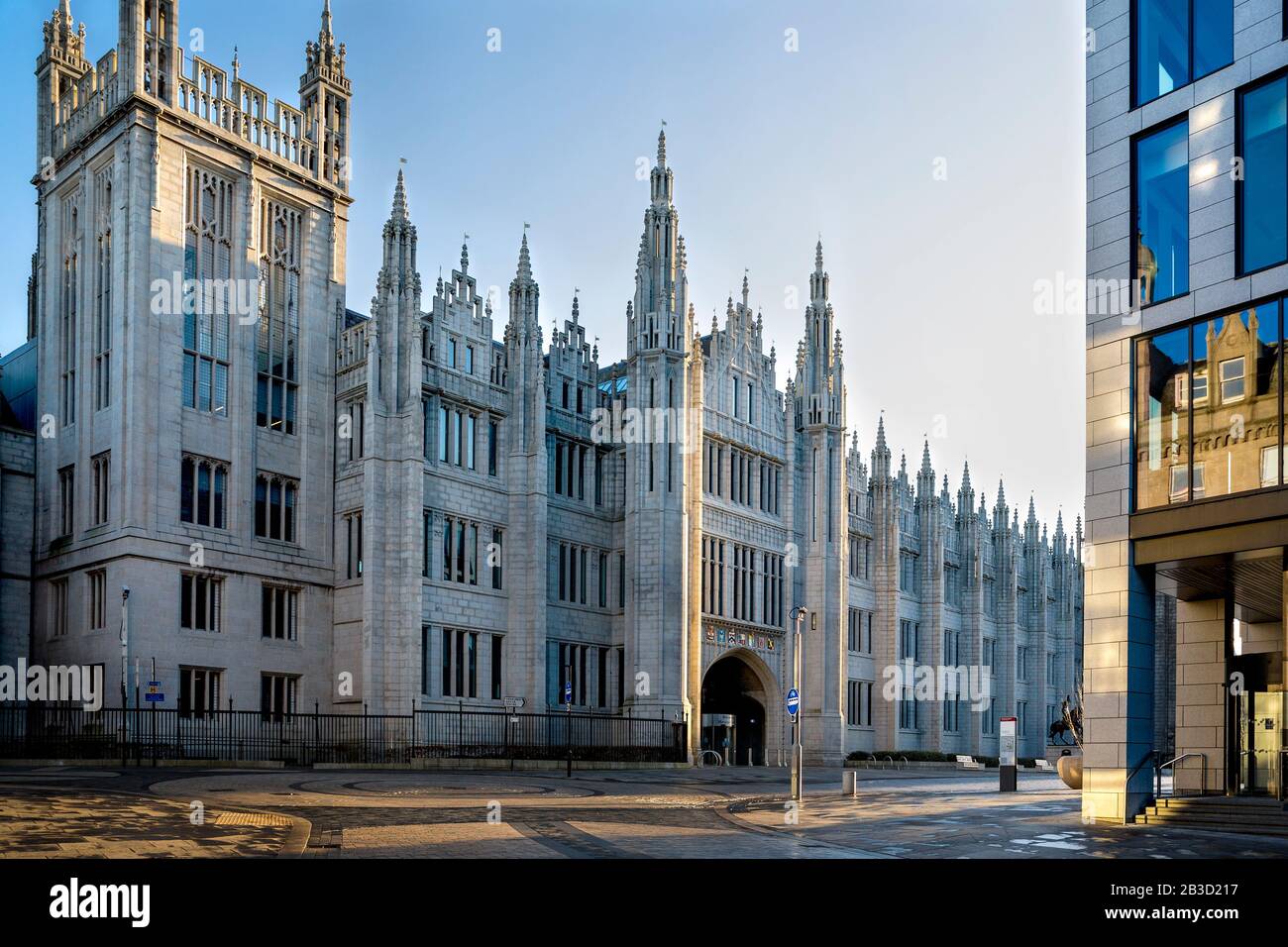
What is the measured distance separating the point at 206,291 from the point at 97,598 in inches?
470

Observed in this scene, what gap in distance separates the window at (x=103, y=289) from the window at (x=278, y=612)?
9196 millimetres

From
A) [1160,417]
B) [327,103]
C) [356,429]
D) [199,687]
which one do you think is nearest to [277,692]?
[199,687]

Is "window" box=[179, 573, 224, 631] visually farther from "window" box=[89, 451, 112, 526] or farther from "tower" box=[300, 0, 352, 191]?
"tower" box=[300, 0, 352, 191]

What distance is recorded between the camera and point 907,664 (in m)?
75.6

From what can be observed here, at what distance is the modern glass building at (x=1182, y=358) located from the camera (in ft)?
72.7

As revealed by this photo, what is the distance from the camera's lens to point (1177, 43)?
945 inches

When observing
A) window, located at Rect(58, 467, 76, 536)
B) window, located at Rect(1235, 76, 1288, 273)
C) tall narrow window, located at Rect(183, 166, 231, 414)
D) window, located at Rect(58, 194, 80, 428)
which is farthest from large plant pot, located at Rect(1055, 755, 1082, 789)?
window, located at Rect(58, 194, 80, 428)

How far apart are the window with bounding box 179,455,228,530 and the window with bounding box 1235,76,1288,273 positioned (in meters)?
36.1

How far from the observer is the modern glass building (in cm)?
2216

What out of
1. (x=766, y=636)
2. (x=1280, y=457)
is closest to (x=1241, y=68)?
(x=1280, y=457)

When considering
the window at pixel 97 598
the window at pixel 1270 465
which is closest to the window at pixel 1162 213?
the window at pixel 1270 465

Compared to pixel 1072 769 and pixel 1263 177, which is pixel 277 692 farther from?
pixel 1263 177
